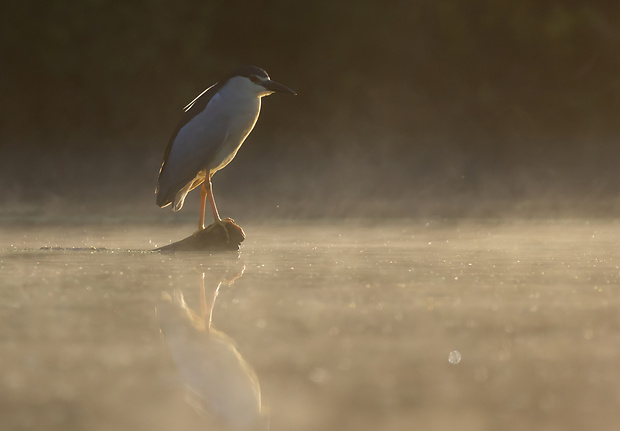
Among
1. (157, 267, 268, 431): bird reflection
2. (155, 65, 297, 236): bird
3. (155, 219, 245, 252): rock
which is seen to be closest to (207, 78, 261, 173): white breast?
(155, 65, 297, 236): bird

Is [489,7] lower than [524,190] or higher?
higher

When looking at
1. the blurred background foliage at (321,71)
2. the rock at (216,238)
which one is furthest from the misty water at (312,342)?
the blurred background foliage at (321,71)

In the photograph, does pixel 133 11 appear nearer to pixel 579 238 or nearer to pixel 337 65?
pixel 337 65

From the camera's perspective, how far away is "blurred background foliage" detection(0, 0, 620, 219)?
28.7ft

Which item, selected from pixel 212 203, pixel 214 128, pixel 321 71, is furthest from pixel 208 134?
pixel 321 71

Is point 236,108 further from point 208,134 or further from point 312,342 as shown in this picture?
point 312,342

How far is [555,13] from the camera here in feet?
29.9

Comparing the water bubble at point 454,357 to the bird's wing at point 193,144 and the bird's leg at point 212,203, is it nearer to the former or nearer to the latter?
the bird's leg at point 212,203

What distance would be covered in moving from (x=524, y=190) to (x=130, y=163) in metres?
3.72

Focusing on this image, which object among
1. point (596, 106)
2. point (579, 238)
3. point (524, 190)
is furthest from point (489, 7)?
point (579, 238)

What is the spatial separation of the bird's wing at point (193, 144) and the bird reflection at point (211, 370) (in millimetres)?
2352

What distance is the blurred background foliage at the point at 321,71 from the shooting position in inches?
345

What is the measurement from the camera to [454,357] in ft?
6.62

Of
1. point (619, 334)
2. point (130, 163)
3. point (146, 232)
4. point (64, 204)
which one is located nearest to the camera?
point (619, 334)
